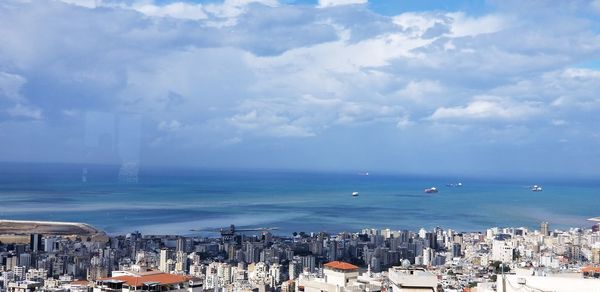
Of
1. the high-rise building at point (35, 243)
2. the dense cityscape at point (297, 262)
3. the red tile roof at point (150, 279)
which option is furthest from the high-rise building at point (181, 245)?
the red tile roof at point (150, 279)

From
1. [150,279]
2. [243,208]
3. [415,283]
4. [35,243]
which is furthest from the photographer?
[243,208]

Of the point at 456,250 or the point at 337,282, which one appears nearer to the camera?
the point at 337,282

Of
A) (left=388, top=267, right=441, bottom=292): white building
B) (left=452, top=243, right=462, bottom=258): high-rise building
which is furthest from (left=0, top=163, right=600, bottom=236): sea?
(left=388, top=267, right=441, bottom=292): white building

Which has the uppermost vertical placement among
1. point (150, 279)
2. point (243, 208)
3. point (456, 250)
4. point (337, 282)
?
point (243, 208)

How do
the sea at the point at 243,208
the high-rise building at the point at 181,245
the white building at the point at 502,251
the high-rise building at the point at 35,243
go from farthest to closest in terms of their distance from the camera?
the sea at the point at 243,208 < the high-rise building at the point at 181,245 < the high-rise building at the point at 35,243 < the white building at the point at 502,251

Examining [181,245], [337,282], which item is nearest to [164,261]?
[181,245]

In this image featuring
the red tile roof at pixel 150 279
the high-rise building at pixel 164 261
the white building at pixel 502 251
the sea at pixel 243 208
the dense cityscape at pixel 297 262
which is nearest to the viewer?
the red tile roof at pixel 150 279

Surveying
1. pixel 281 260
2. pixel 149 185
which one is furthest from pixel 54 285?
pixel 149 185

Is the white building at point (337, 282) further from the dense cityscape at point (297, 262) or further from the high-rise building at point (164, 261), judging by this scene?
the high-rise building at point (164, 261)

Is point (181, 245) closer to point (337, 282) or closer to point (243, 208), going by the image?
point (337, 282)
